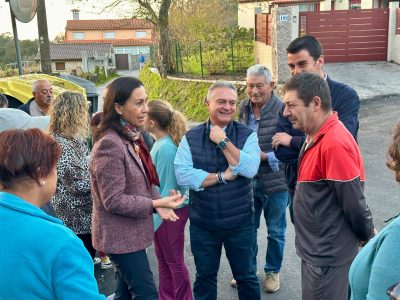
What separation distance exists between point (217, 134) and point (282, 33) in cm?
979

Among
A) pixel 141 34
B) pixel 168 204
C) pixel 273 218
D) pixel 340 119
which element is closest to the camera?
pixel 168 204

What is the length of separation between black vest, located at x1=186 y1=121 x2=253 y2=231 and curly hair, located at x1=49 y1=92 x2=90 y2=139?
2.87 ft

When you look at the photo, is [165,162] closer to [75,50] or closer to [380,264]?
[380,264]

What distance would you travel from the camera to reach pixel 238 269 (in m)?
3.30

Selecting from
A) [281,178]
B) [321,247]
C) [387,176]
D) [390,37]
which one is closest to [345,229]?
[321,247]

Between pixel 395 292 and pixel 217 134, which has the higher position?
pixel 217 134

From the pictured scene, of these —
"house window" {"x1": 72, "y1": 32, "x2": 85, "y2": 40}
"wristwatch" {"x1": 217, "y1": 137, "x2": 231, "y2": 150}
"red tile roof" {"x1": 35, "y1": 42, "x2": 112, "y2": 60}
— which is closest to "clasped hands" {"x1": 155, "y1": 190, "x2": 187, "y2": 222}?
"wristwatch" {"x1": 217, "y1": 137, "x2": 231, "y2": 150}

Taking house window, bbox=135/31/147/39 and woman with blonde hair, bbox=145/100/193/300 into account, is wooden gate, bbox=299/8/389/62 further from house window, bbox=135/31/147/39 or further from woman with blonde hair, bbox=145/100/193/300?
house window, bbox=135/31/147/39

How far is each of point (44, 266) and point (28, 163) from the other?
0.39m

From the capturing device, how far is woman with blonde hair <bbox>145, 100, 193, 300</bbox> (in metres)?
3.50

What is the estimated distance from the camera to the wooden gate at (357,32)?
1438cm

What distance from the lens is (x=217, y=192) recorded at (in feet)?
10.3

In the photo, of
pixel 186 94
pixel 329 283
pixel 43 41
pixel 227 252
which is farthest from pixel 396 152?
pixel 186 94

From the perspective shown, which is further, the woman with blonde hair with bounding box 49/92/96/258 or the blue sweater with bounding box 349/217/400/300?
the woman with blonde hair with bounding box 49/92/96/258
